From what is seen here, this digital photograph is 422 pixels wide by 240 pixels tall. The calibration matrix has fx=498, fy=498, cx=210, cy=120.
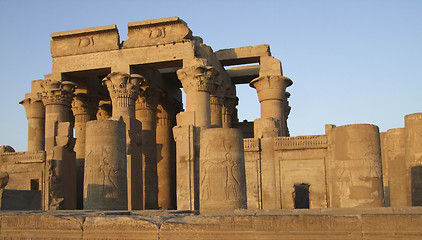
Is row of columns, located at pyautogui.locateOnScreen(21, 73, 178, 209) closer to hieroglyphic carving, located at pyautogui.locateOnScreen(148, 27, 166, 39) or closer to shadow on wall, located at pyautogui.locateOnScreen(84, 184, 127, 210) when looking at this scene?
hieroglyphic carving, located at pyautogui.locateOnScreen(148, 27, 166, 39)

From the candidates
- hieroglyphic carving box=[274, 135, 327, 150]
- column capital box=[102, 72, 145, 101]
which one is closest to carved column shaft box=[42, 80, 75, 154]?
column capital box=[102, 72, 145, 101]

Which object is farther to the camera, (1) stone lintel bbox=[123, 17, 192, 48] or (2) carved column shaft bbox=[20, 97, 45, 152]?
(2) carved column shaft bbox=[20, 97, 45, 152]

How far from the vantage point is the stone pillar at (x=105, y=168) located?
13867 millimetres

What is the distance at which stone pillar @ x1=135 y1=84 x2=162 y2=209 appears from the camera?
23359 millimetres

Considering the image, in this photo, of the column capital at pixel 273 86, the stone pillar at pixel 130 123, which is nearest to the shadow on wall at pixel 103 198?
the stone pillar at pixel 130 123

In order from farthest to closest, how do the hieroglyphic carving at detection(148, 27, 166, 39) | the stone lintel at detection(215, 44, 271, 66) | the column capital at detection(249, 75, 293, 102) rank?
the stone lintel at detection(215, 44, 271, 66)
the column capital at detection(249, 75, 293, 102)
the hieroglyphic carving at detection(148, 27, 166, 39)

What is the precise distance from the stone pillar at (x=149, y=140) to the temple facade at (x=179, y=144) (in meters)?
0.06

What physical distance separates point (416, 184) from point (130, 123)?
10.7 metres

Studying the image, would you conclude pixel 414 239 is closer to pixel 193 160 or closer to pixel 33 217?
pixel 33 217

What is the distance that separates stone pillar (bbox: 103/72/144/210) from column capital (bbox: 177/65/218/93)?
7.90 ft

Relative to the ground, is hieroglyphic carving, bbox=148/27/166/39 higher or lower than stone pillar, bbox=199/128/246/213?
higher

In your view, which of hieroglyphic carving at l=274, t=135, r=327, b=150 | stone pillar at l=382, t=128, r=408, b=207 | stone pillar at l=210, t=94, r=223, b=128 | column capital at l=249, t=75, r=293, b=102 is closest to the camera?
stone pillar at l=382, t=128, r=408, b=207

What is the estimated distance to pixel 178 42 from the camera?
2208 centimetres

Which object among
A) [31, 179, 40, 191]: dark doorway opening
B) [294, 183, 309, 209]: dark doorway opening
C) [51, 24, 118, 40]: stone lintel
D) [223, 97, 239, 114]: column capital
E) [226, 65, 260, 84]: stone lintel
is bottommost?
[294, 183, 309, 209]: dark doorway opening
